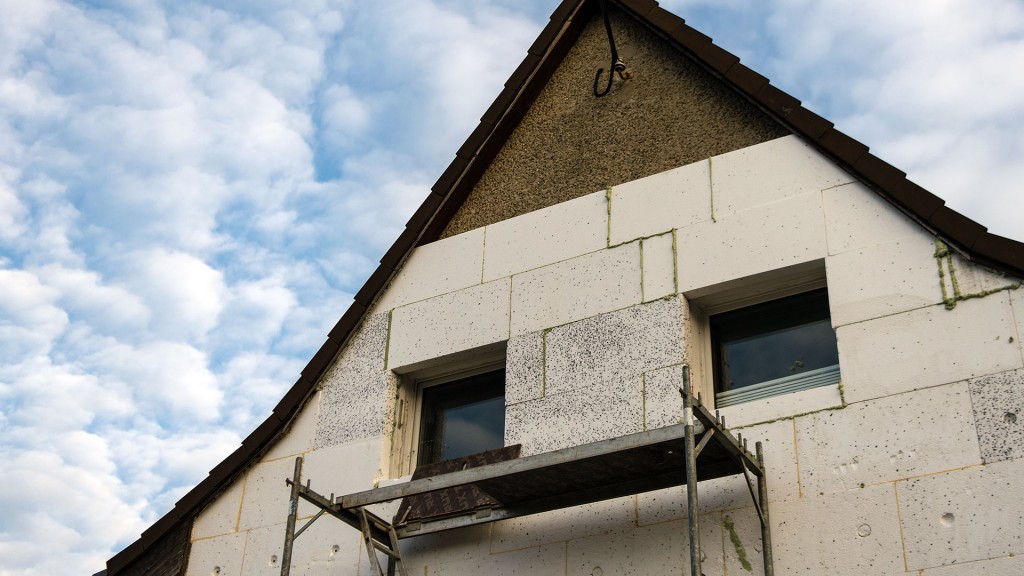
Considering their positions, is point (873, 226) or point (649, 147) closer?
point (873, 226)

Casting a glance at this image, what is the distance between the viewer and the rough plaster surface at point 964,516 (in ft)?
21.9

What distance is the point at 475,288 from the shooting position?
31.7ft

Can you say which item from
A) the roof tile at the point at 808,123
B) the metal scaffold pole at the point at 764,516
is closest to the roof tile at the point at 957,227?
the roof tile at the point at 808,123

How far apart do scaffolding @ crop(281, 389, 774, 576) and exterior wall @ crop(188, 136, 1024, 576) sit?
4.7 inches

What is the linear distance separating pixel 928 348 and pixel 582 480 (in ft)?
7.18

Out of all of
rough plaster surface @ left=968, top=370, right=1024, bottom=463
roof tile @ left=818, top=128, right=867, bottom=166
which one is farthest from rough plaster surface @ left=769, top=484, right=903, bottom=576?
roof tile @ left=818, top=128, right=867, bottom=166

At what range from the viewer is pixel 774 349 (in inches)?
330

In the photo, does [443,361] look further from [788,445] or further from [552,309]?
[788,445]

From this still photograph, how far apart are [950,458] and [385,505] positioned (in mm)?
3796

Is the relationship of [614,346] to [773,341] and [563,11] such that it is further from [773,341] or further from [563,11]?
[563,11]

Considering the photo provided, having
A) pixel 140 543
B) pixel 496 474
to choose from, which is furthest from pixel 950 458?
pixel 140 543

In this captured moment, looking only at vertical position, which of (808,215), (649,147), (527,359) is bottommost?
(527,359)

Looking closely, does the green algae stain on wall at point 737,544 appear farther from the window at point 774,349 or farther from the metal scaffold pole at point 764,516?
the window at point 774,349

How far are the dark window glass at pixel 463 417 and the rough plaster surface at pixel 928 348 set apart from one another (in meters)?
2.68
